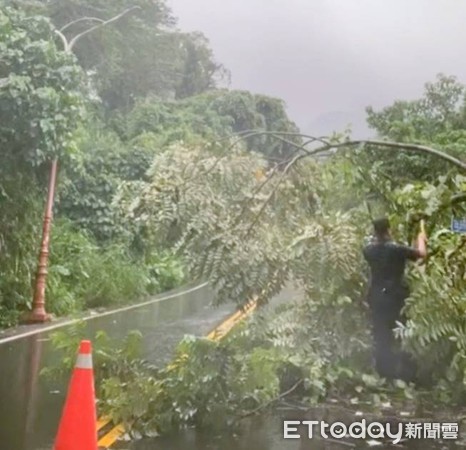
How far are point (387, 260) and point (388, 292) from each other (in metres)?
0.28

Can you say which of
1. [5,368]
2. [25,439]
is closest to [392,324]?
[25,439]

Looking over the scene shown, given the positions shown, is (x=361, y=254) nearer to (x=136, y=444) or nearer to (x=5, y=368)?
(x=136, y=444)

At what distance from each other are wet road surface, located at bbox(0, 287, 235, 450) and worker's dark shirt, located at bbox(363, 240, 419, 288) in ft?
5.19

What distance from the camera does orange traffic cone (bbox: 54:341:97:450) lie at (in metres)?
4.62

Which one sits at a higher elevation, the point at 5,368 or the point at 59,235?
the point at 59,235

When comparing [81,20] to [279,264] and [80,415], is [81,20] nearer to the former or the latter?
[279,264]

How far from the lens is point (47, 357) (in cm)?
933

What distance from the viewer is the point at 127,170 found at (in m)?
18.8

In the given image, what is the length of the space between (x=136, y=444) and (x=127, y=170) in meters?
13.5

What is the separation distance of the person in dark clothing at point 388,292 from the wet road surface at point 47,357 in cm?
157

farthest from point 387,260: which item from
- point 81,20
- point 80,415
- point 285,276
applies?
point 81,20

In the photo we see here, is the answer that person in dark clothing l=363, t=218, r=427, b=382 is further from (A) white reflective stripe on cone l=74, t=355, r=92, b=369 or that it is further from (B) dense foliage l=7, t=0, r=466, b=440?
(A) white reflective stripe on cone l=74, t=355, r=92, b=369

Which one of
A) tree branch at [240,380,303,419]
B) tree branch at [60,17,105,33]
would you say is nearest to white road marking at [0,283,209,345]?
tree branch at [240,380,303,419]

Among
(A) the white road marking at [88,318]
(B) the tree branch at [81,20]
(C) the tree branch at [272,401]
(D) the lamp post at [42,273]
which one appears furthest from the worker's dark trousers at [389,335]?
(B) the tree branch at [81,20]
